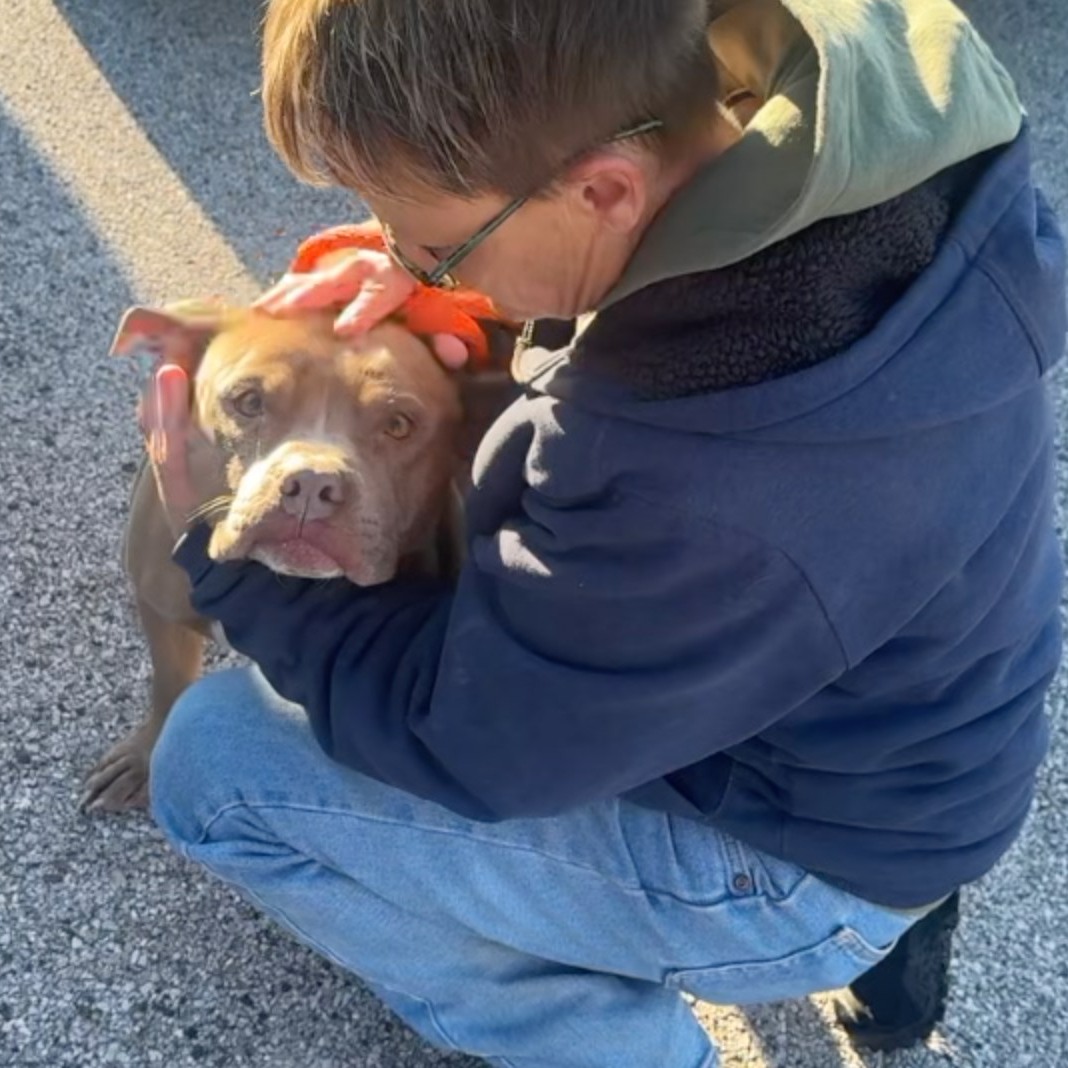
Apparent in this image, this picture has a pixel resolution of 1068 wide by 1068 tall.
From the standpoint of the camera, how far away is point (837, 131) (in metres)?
1.55

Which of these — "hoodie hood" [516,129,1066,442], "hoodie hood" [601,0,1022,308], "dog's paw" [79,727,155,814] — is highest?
"hoodie hood" [601,0,1022,308]

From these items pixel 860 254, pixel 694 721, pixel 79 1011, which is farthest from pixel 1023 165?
pixel 79 1011

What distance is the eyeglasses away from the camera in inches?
65.2

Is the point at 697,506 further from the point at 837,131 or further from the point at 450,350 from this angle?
the point at 450,350

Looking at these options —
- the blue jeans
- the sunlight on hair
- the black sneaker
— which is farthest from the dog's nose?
the sunlight on hair

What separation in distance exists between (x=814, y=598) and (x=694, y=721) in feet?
0.84

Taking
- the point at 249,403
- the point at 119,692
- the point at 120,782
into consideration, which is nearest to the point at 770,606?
the point at 249,403

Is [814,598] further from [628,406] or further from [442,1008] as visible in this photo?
[442,1008]

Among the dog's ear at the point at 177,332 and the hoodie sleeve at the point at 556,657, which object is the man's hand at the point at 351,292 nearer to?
the dog's ear at the point at 177,332

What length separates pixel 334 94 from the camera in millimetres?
1630

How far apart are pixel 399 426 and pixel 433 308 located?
8.2 inches

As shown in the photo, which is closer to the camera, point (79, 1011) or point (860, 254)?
point (860, 254)

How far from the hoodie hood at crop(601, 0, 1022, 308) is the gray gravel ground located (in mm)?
1542

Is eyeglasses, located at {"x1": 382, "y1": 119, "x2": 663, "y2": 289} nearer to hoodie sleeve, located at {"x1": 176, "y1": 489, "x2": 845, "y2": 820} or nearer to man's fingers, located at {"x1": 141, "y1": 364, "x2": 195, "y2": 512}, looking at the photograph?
hoodie sleeve, located at {"x1": 176, "y1": 489, "x2": 845, "y2": 820}
